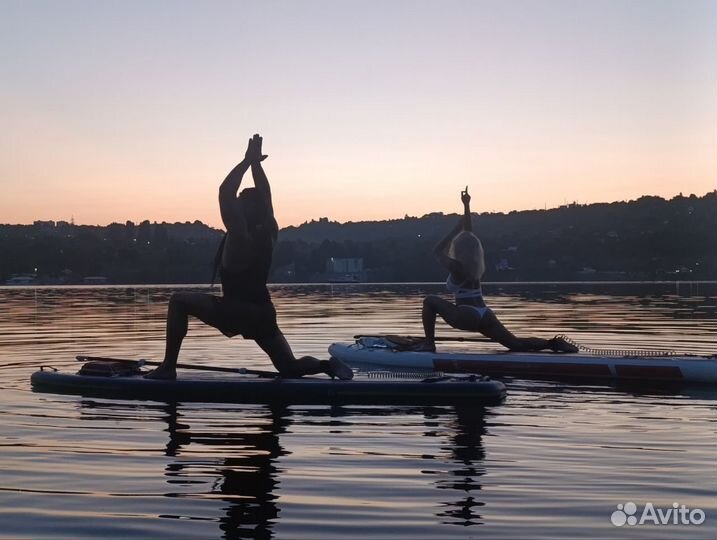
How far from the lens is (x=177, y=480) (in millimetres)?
9102

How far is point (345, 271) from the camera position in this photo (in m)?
164

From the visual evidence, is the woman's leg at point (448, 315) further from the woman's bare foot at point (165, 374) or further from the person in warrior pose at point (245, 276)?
the woman's bare foot at point (165, 374)

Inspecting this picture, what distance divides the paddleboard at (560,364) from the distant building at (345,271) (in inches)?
5520

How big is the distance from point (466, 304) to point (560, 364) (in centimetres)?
216

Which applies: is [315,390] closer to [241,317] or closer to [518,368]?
[241,317]

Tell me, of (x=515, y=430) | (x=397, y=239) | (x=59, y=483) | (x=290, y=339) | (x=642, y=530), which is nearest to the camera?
(x=642, y=530)

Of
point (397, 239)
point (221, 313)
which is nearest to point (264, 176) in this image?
point (221, 313)

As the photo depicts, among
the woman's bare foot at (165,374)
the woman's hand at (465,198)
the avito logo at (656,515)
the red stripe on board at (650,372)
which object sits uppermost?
the woman's hand at (465,198)

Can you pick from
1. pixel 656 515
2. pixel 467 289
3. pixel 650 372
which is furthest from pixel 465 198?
pixel 656 515

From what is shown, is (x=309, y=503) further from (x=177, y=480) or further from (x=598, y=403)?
(x=598, y=403)

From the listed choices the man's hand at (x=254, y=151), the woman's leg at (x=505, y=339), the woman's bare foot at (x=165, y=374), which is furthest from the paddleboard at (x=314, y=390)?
the woman's leg at (x=505, y=339)

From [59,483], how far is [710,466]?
6.11 m

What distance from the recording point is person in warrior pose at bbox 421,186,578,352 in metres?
18.6

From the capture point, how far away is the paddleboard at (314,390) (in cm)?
1399
